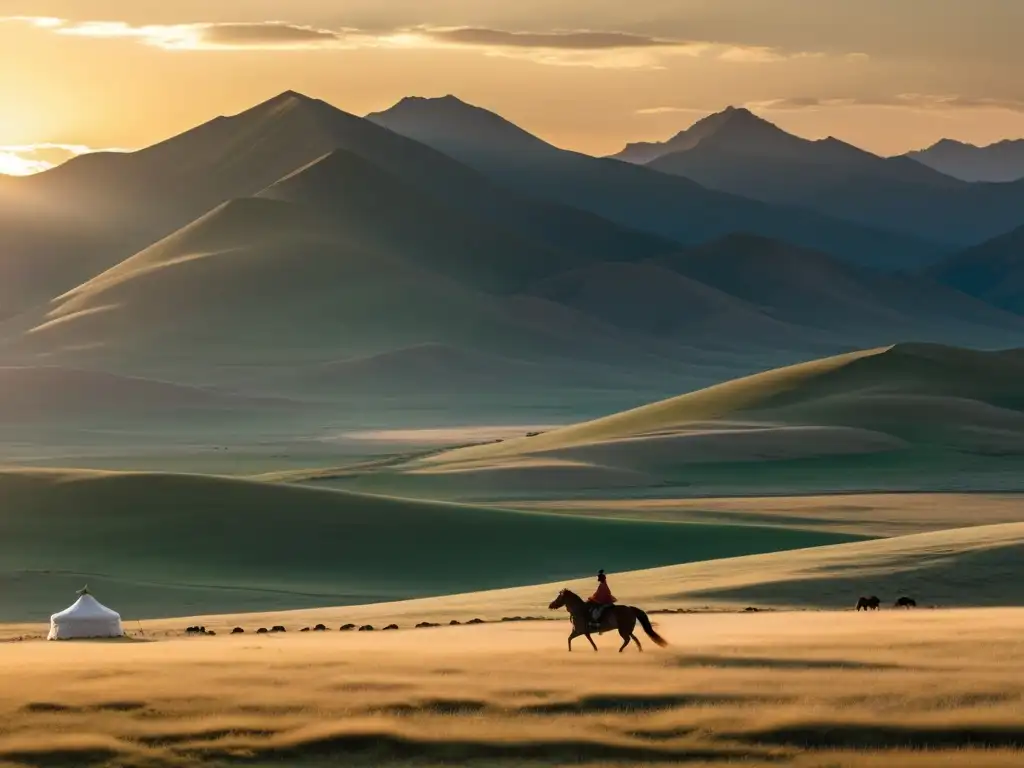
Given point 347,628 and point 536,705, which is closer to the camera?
point 536,705

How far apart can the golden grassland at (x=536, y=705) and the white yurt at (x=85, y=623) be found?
9.97 metres

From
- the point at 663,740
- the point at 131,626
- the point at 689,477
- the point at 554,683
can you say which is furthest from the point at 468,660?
the point at 689,477

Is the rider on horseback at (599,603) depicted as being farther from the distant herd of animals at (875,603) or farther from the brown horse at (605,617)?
the distant herd of animals at (875,603)

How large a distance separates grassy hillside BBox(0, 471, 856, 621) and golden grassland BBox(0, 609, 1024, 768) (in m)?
37.5

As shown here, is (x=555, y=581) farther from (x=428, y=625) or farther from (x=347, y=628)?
(x=347, y=628)

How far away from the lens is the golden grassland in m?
24.8

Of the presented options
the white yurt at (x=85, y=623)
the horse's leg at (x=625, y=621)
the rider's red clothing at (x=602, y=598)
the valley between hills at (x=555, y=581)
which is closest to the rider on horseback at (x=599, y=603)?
the rider's red clothing at (x=602, y=598)

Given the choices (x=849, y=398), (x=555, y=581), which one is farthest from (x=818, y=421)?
(x=555, y=581)

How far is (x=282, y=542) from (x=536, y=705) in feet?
195

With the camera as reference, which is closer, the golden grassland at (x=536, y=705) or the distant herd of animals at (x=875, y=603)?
the golden grassland at (x=536, y=705)

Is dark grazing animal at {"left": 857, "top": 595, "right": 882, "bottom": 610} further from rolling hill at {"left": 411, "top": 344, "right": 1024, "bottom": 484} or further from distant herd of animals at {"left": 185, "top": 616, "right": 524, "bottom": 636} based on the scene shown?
rolling hill at {"left": 411, "top": 344, "right": 1024, "bottom": 484}

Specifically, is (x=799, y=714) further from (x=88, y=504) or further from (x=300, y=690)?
(x=88, y=504)

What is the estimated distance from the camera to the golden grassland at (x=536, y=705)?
2475 cm

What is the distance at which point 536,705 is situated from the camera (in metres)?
26.9
